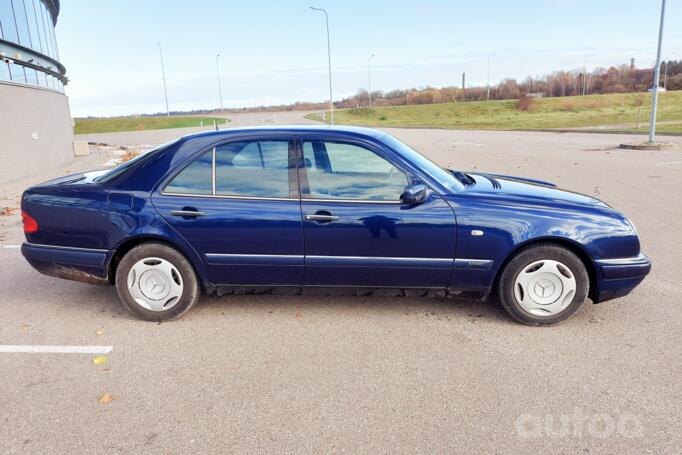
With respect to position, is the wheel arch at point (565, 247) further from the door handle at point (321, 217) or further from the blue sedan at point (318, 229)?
the door handle at point (321, 217)

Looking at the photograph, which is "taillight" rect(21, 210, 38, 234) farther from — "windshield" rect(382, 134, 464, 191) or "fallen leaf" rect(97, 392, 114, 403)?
"windshield" rect(382, 134, 464, 191)

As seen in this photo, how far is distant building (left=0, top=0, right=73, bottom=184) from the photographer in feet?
43.5

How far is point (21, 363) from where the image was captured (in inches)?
136

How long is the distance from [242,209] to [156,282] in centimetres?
93

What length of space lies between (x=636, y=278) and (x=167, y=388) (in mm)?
3460

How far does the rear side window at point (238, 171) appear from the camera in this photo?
3.93m

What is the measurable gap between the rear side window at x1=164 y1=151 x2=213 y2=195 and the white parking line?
127 centimetres

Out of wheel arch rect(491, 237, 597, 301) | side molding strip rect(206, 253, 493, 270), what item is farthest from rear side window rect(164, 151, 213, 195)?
wheel arch rect(491, 237, 597, 301)

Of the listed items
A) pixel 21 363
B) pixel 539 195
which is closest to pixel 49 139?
pixel 21 363

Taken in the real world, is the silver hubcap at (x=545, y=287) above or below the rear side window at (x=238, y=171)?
below

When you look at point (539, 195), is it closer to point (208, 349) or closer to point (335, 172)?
point (335, 172)

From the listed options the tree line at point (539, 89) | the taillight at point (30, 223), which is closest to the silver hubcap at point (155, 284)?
the taillight at point (30, 223)

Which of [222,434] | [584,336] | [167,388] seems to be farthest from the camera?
[584,336]

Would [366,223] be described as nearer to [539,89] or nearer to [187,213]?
[187,213]
